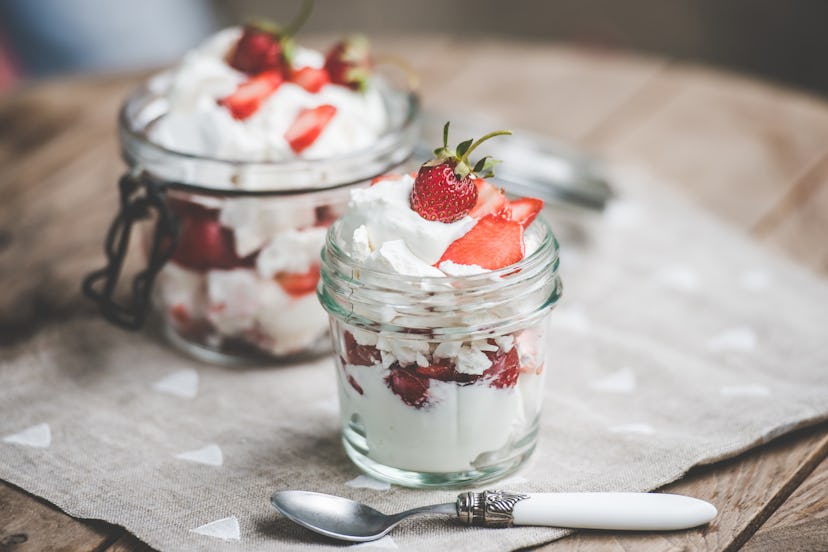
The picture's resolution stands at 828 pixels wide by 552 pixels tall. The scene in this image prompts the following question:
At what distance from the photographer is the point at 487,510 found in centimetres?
90

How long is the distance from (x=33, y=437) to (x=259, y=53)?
607 millimetres

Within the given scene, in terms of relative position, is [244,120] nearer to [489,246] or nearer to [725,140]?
[489,246]

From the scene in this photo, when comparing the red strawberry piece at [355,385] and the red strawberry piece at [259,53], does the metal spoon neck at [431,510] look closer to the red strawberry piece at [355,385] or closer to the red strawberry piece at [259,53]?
the red strawberry piece at [355,385]

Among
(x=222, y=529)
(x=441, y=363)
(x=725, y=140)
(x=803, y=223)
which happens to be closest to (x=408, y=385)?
(x=441, y=363)

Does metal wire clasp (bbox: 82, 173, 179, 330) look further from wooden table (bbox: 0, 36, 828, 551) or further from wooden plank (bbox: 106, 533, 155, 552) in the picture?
wooden plank (bbox: 106, 533, 155, 552)

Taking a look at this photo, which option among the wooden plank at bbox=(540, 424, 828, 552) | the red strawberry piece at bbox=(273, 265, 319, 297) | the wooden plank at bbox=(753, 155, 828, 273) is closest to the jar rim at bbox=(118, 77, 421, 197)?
the red strawberry piece at bbox=(273, 265, 319, 297)

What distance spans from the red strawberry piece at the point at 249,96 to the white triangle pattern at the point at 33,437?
0.48 meters

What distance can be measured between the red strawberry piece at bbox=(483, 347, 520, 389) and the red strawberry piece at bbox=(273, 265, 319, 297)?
1.22 feet

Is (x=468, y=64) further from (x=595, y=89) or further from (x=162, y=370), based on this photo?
(x=162, y=370)

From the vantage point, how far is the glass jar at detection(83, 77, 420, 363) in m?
1.18

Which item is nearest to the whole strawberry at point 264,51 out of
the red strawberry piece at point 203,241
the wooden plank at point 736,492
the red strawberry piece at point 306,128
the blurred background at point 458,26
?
the red strawberry piece at point 306,128

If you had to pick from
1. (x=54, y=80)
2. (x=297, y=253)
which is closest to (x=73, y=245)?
(x=297, y=253)

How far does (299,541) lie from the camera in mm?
903

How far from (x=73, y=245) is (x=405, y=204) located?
84 cm
